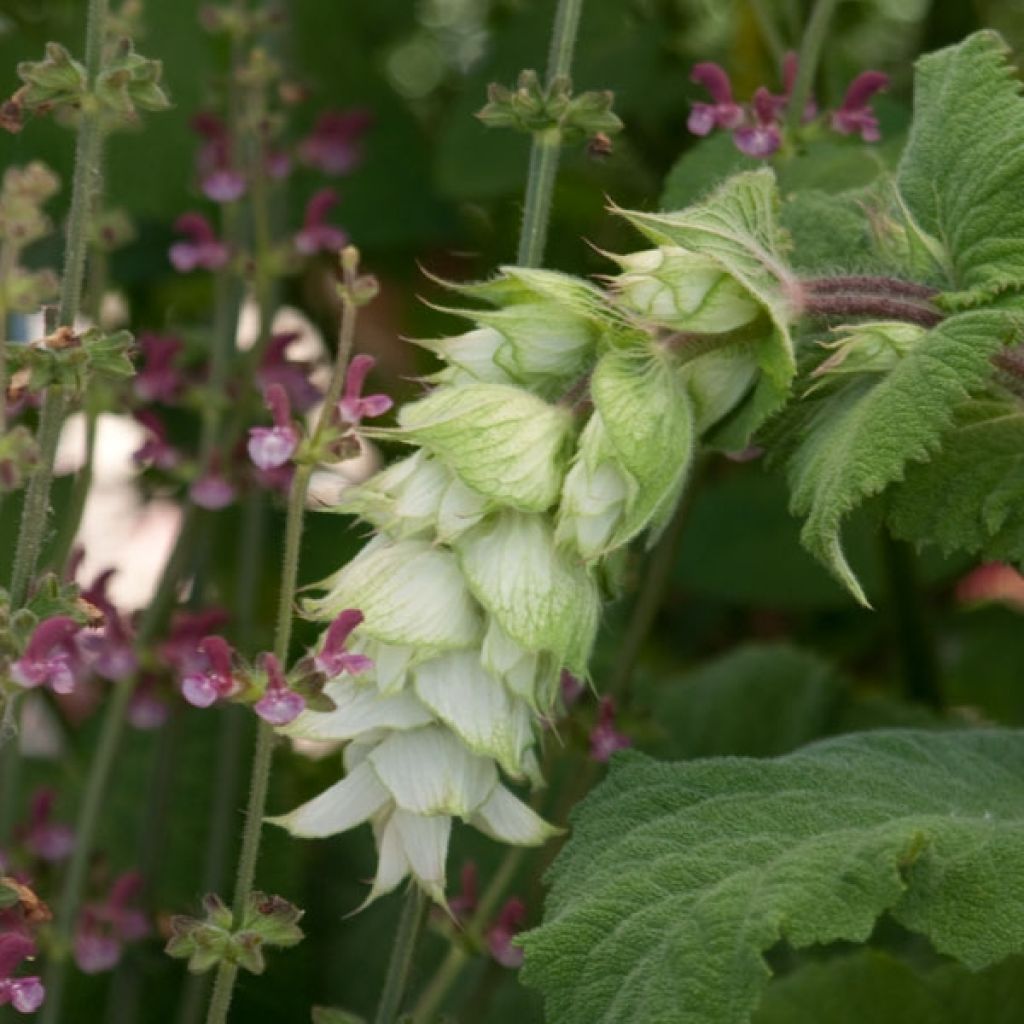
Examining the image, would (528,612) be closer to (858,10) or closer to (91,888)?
(91,888)

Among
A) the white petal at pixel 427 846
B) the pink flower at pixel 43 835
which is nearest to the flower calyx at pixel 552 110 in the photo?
the white petal at pixel 427 846

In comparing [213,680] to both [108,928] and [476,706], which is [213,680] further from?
[108,928]

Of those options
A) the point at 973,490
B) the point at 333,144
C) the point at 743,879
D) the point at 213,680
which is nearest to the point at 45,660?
the point at 213,680

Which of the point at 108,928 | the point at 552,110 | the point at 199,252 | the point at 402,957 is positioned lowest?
the point at 108,928

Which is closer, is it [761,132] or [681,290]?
[681,290]

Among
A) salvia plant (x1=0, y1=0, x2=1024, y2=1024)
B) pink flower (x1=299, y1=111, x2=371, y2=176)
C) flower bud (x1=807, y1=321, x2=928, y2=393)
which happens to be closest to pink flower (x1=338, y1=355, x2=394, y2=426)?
salvia plant (x1=0, y1=0, x2=1024, y2=1024)

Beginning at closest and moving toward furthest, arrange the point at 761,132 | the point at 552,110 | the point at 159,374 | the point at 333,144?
the point at 552,110
the point at 761,132
the point at 159,374
the point at 333,144

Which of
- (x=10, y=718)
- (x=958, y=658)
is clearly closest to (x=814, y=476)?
(x=10, y=718)

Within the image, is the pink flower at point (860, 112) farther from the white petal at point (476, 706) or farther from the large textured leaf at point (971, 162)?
the white petal at point (476, 706)
